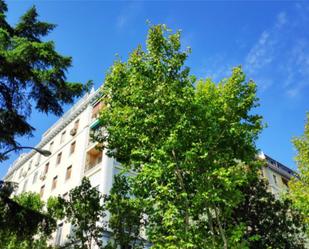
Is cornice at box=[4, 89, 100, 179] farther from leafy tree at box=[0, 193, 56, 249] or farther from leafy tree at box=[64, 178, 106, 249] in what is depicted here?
leafy tree at box=[0, 193, 56, 249]

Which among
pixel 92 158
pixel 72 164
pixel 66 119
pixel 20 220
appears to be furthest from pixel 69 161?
pixel 20 220

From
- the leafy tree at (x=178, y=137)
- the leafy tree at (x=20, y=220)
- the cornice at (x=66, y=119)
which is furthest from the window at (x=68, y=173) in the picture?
the leafy tree at (x=178, y=137)

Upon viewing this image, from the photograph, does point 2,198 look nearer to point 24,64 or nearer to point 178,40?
point 24,64

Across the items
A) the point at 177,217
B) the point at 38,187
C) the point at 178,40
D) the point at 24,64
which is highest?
the point at 38,187

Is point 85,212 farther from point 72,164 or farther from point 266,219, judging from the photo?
point 72,164

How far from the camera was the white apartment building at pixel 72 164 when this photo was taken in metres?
23.4

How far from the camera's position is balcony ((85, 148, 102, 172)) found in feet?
80.7

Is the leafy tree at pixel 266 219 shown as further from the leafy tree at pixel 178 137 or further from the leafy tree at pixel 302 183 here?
the leafy tree at pixel 178 137

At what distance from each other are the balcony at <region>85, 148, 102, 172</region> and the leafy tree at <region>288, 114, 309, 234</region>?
1256 cm

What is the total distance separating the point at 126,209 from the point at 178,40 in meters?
6.88

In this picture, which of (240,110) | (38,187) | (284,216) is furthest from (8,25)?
(38,187)

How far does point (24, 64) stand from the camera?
12062 millimetres

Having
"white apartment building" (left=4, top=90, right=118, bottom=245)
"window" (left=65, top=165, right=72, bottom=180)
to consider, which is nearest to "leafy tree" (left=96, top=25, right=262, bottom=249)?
"white apartment building" (left=4, top=90, right=118, bottom=245)

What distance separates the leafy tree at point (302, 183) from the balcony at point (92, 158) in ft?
41.2
